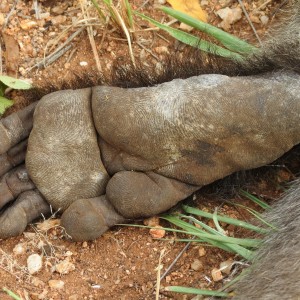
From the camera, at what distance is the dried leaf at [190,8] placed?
2.17 meters

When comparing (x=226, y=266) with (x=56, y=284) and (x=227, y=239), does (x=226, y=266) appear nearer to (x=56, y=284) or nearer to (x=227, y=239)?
(x=227, y=239)

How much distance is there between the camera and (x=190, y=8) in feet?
7.20

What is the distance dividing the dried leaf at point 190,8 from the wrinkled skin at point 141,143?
0.51 m

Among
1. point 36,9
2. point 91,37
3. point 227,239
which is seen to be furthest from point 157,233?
point 36,9

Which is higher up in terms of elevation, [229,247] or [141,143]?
[141,143]

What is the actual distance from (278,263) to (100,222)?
0.46 metres

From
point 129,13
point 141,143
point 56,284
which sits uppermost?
point 129,13

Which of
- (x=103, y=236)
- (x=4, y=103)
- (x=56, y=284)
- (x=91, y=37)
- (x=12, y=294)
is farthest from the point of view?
(x=91, y=37)

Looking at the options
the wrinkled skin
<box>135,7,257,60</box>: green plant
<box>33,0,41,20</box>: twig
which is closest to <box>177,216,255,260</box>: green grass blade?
the wrinkled skin

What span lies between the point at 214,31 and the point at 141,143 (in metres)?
0.55

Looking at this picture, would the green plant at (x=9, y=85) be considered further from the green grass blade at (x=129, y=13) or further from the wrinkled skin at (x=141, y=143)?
the green grass blade at (x=129, y=13)

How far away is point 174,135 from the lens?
1703mm

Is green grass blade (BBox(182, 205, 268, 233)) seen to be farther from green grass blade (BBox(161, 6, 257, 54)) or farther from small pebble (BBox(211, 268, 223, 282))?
green grass blade (BBox(161, 6, 257, 54))

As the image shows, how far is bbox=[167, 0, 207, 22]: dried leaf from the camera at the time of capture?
217cm
